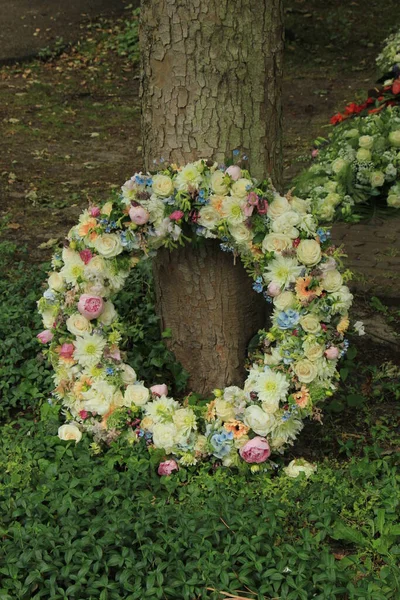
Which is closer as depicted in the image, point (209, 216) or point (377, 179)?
point (209, 216)

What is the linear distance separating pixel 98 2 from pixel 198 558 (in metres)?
11.2

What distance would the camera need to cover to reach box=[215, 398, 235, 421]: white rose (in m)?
3.65

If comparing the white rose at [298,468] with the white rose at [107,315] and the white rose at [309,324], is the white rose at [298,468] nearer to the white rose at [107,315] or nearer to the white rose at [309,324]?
the white rose at [309,324]

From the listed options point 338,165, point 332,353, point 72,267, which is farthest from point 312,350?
point 338,165

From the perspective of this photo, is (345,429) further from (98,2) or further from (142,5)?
(98,2)

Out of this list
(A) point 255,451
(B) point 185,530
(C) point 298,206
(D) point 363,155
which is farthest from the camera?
(D) point 363,155

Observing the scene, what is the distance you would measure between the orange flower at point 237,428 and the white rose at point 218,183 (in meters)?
0.94

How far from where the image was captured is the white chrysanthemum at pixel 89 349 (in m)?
3.78

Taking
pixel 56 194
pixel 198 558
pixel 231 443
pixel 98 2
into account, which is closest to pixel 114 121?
pixel 56 194

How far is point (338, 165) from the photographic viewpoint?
19.8ft

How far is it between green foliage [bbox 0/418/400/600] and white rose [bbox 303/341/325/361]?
0.46 meters

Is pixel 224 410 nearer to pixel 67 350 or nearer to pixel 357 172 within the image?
pixel 67 350

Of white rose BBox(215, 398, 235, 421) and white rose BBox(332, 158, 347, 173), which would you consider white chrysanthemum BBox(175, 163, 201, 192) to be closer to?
white rose BBox(215, 398, 235, 421)

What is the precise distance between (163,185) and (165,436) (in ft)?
3.36
